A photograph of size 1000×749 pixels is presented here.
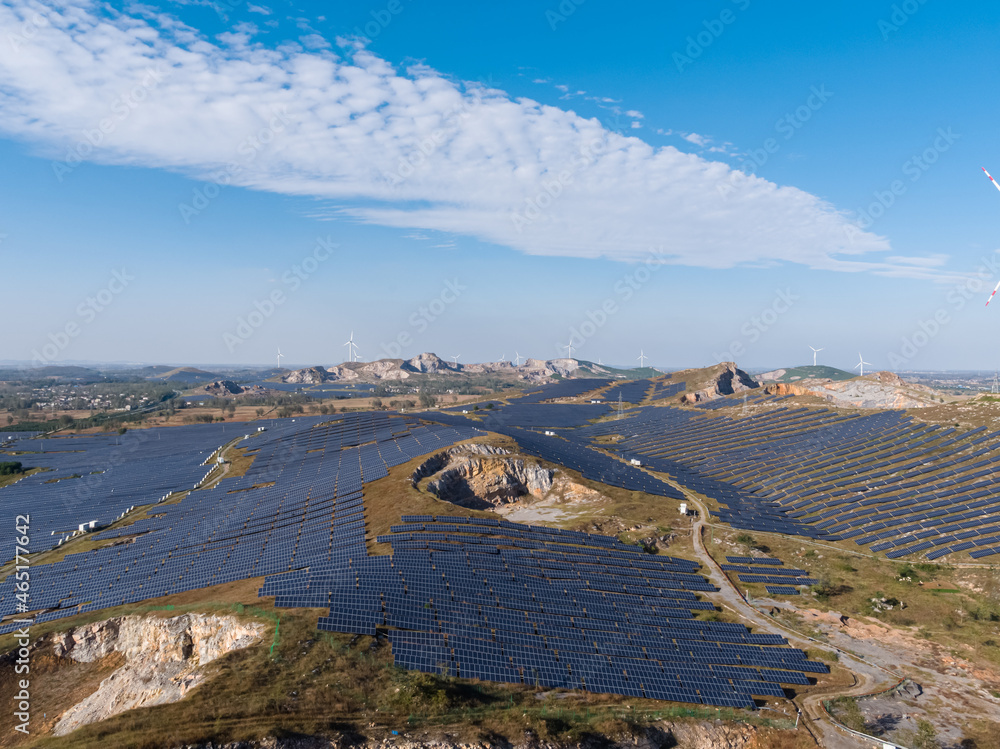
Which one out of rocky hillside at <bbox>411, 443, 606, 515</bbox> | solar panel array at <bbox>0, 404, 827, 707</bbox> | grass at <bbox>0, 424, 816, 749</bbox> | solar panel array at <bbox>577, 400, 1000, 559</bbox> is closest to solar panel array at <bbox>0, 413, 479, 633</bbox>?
solar panel array at <bbox>0, 404, 827, 707</bbox>

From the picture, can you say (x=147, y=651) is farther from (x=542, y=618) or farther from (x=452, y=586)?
(x=542, y=618)

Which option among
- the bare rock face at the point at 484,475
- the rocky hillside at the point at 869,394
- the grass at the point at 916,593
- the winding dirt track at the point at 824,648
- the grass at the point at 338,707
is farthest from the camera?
the rocky hillside at the point at 869,394

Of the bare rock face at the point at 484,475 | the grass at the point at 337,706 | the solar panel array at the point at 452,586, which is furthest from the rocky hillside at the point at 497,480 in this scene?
the grass at the point at 337,706

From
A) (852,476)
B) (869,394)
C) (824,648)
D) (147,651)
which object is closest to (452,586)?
(147,651)

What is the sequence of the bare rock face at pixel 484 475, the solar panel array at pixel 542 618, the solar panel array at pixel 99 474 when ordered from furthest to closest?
1. the solar panel array at pixel 99 474
2. the bare rock face at pixel 484 475
3. the solar panel array at pixel 542 618

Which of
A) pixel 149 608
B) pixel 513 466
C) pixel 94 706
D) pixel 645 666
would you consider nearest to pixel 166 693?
pixel 94 706

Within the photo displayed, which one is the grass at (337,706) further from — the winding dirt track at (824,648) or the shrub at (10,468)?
the shrub at (10,468)

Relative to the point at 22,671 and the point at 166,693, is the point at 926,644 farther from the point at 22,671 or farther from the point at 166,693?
the point at 22,671

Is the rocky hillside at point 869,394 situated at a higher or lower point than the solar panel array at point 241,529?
higher
